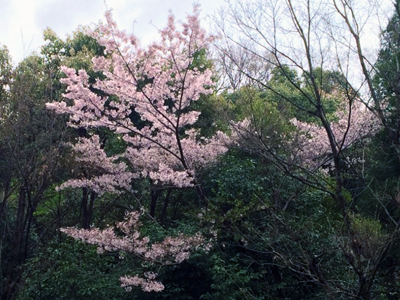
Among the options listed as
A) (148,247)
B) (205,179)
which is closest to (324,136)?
(205,179)

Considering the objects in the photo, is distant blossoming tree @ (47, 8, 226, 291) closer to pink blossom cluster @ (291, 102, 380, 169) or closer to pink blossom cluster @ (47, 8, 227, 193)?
pink blossom cluster @ (47, 8, 227, 193)

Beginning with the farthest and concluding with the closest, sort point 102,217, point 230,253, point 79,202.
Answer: point 79,202 < point 102,217 < point 230,253

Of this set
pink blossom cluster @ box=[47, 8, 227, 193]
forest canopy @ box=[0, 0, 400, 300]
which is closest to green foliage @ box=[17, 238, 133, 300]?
forest canopy @ box=[0, 0, 400, 300]

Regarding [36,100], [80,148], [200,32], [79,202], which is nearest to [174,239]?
[200,32]

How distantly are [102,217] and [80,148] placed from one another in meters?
2.57

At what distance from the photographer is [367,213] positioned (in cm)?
939

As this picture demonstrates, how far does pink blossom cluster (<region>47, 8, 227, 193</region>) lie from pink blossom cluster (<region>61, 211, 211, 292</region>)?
139 centimetres

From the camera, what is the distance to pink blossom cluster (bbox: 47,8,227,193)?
27.8 feet

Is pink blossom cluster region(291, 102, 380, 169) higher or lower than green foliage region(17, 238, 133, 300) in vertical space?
higher

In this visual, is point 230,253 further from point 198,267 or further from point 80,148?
point 80,148

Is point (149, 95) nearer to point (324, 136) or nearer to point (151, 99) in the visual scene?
point (151, 99)

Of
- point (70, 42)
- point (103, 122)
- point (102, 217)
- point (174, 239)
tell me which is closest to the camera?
point (174, 239)

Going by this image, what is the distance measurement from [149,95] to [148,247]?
277 cm

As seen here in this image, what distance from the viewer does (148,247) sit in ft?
27.1
